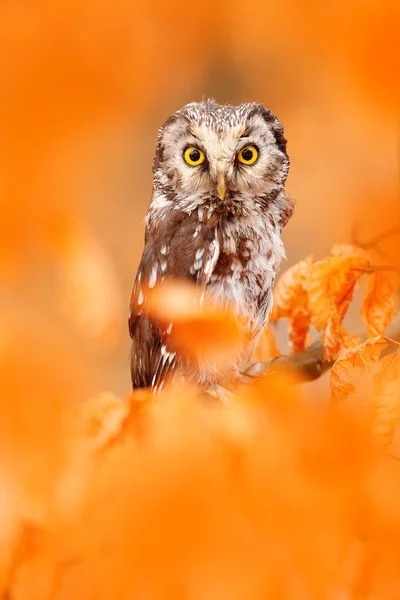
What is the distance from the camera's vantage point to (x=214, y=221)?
68.8 inches

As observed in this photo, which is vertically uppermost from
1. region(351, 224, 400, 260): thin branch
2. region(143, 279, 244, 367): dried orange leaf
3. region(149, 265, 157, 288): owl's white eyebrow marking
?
region(351, 224, 400, 260): thin branch

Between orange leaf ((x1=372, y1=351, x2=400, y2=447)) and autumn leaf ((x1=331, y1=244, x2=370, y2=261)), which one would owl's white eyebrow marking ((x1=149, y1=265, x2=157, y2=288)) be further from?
orange leaf ((x1=372, y1=351, x2=400, y2=447))

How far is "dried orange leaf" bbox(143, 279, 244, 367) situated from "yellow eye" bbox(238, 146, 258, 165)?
1.12ft

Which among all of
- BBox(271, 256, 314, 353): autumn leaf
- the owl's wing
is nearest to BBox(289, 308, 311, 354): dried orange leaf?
BBox(271, 256, 314, 353): autumn leaf

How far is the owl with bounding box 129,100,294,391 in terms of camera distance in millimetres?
1680

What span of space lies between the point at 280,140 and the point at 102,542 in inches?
44.5

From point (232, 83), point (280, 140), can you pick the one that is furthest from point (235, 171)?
point (232, 83)

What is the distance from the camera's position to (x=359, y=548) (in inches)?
39.9

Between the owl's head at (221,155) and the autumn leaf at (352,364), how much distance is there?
0.56 m

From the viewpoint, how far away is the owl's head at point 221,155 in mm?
1607

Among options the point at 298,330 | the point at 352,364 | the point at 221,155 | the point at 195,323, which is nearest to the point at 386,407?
the point at 352,364

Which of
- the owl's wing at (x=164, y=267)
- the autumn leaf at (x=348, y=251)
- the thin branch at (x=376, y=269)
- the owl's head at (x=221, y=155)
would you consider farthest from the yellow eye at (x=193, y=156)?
the thin branch at (x=376, y=269)

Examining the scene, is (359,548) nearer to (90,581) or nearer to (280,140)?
(90,581)

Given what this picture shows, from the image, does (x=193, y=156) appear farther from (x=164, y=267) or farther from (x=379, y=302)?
(x=379, y=302)
